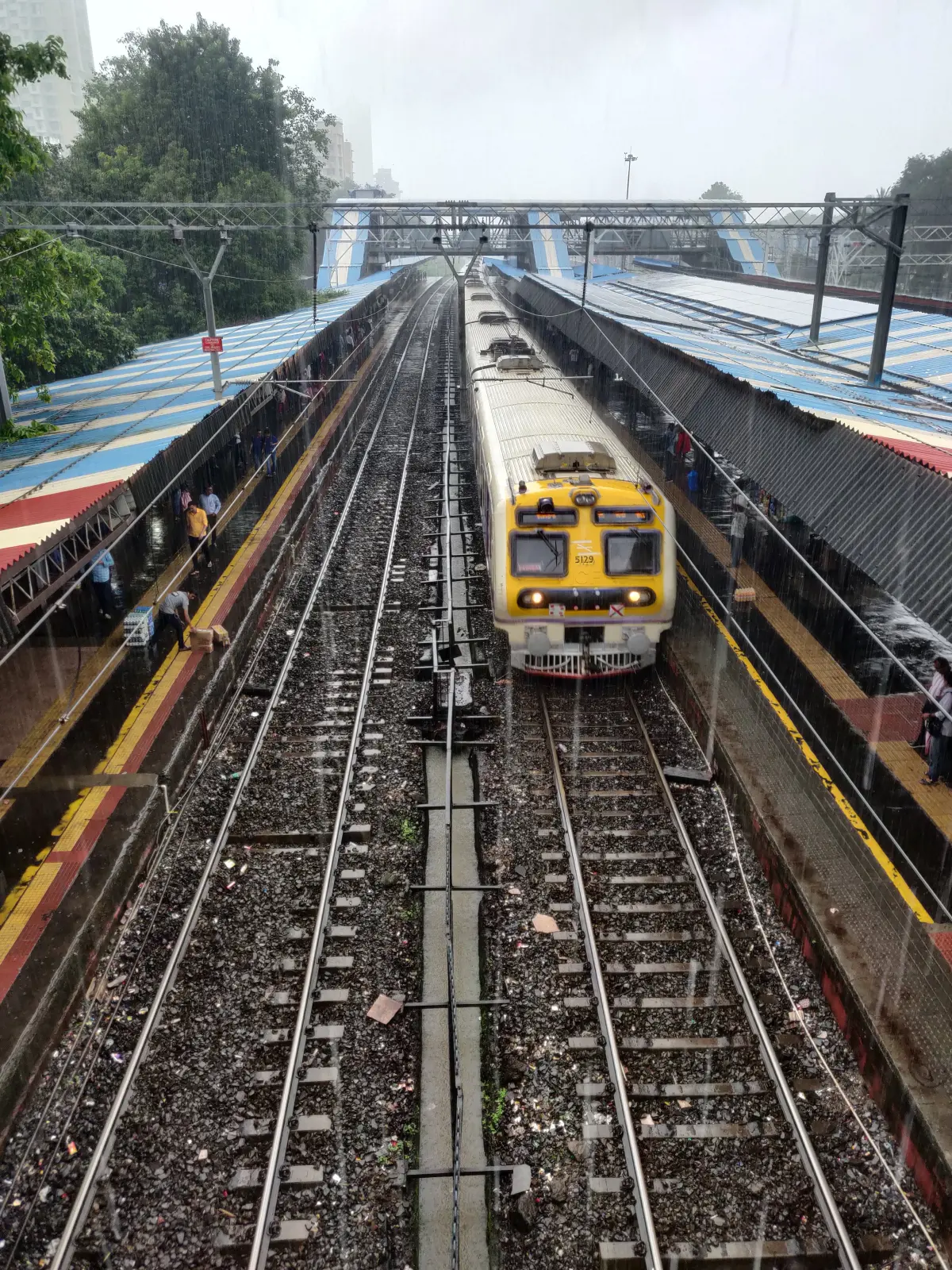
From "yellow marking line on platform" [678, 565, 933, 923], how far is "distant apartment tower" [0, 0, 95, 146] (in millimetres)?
118717

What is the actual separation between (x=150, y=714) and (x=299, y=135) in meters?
46.9

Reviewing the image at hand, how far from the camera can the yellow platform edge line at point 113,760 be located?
7840mm

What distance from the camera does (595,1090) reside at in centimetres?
628

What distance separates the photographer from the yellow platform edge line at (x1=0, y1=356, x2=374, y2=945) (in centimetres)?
784

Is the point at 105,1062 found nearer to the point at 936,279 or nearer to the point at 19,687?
the point at 19,687

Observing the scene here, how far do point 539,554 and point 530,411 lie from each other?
471 centimetres

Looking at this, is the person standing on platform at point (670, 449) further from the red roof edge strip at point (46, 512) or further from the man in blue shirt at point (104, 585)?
the red roof edge strip at point (46, 512)

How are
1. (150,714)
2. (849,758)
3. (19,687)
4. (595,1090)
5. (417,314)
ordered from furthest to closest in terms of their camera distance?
1. (417,314)
2. (19,687)
3. (150,714)
4. (849,758)
5. (595,1090)

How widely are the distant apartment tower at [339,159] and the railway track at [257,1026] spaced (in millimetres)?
130983

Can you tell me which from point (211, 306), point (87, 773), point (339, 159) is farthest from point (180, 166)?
point (339, 159)

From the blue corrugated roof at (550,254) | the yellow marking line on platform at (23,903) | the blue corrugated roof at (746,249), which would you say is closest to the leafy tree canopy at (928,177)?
the blue corrugated roof at (746,249)

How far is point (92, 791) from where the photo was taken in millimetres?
9633

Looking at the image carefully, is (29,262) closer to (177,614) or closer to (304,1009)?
(177,614)

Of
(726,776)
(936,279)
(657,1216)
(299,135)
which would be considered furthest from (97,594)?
(936,279)
